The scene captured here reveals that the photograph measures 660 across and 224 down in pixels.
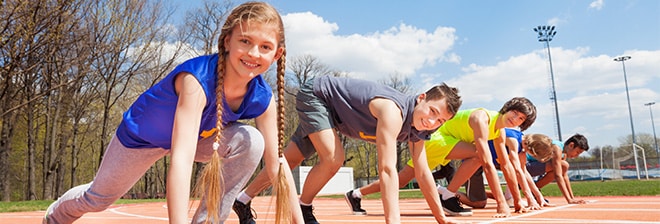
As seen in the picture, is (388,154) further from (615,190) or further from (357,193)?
(615,190)

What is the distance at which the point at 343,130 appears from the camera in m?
4.24

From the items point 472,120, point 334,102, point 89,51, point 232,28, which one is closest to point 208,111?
point 232,28

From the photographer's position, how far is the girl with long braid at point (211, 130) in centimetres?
221

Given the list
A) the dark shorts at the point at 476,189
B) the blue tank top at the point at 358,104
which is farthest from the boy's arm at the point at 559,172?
the blue tank top at the point at 358,104

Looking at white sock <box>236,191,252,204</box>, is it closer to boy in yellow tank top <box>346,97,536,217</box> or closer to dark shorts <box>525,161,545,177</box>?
boy in yellow tank top <box>346,97,536,217</box>

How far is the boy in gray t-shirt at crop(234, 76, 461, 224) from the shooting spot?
3314mm

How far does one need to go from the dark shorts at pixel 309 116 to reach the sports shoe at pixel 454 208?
6.19ft

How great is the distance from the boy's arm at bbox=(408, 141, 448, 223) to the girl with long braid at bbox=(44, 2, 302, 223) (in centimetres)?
140

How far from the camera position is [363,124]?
3938 millimetres

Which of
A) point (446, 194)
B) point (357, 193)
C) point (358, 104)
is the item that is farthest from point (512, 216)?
point (358, 104)

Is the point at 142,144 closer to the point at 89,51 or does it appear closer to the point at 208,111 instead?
the point at 208,111

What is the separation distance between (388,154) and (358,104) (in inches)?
30.8

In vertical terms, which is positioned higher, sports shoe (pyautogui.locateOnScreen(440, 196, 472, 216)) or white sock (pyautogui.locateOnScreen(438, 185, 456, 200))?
white sock (pyautogui.locateOnScreen(438, 185, 456, 200))

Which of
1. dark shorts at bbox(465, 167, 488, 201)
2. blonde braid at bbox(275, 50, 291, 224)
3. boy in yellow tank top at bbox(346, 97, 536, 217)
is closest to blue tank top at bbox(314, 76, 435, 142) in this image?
blonde braid at bbox(275, 50, 291, 224)
